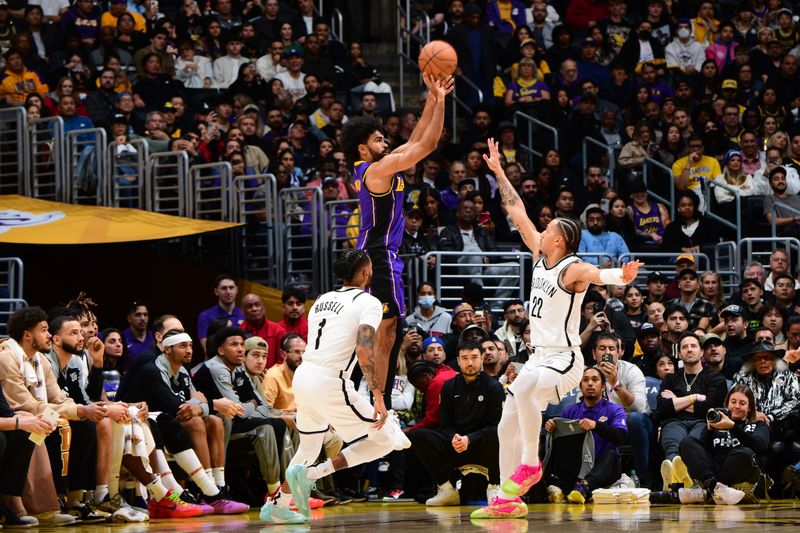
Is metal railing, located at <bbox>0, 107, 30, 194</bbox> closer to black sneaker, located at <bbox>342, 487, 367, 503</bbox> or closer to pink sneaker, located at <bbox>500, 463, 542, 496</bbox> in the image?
black sneaker, located at <bbox>342, 487, 367, 503</bbox>

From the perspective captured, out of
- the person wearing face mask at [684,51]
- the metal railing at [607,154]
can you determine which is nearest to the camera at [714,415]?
the metal railing at [607,154]

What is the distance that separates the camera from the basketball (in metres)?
11.3

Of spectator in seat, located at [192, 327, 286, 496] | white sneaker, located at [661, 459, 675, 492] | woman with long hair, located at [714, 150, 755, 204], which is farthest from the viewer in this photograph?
woman with long hair, located at [714, 150, 755, 204]

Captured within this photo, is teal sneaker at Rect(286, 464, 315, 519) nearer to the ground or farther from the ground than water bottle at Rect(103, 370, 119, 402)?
→ nearer to the ground

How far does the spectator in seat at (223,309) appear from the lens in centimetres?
1531

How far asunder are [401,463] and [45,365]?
13.3 ft

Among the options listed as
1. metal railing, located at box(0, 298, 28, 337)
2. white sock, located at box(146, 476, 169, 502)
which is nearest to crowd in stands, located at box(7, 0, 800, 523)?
white sock, located at box(146, 476, 169, 502)

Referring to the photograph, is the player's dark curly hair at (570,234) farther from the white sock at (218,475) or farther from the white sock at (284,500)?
the white sock at (218,475)

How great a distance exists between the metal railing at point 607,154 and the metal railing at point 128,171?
639 cm

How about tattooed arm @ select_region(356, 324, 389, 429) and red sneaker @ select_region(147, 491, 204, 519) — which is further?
red sneaker @ select_region(147, 491, 204, 519)

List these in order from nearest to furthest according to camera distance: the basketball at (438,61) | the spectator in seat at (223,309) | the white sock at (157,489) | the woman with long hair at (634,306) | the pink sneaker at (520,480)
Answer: the pink sneaker at (520,480) < the basketball at (438,61) < the white sock at (157,489) < the spectator in seat at (223,309) < the woman with long hair at (634,306)

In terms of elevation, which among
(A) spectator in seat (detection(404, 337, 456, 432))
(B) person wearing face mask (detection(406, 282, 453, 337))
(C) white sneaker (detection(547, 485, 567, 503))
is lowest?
(C) white sneaker (detection(547, 485, 567, 503))

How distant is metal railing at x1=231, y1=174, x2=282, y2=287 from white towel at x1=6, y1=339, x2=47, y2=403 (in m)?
5.75

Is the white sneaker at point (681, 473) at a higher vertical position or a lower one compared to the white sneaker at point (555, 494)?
higher
